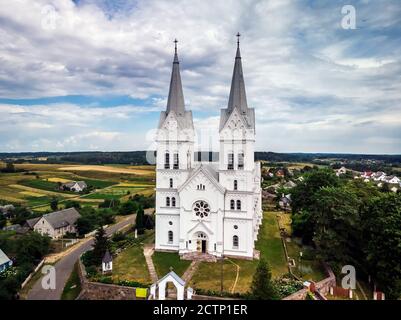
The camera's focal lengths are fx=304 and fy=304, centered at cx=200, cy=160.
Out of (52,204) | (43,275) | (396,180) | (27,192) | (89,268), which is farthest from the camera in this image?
(396,180)

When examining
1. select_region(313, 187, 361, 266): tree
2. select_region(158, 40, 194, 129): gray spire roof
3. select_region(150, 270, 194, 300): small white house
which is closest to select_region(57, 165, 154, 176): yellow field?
select_region(158, 40, 194, 129): gray spire roof

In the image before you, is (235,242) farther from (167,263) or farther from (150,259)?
(150,259)

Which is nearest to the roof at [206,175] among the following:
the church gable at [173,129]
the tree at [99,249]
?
the church gable at [173,129]

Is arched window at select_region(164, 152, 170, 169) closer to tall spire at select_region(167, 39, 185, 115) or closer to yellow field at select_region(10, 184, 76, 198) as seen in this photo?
tall spire at select_region(167, 39, 185, 115)

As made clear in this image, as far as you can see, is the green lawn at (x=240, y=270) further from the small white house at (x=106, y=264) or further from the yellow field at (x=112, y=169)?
the yellow field at (x=112, y=169)

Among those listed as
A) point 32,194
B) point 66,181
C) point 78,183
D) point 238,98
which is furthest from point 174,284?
point 66,181
